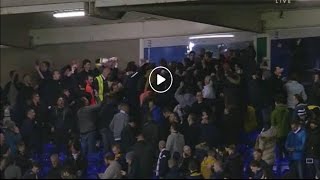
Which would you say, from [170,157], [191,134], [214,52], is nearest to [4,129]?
[170,157]

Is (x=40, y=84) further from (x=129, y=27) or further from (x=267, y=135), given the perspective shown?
(x=129, y=27)

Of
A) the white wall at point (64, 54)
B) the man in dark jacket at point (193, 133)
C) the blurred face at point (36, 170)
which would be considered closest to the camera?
the white wall at point (64, 54)

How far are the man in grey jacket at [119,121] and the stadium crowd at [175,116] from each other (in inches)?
0.7

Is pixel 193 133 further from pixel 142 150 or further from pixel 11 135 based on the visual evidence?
pixel 11 135

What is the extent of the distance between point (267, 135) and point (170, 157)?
168 centimetres

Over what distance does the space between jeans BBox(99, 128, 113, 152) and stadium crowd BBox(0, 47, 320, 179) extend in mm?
17

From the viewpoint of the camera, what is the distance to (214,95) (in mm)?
12211

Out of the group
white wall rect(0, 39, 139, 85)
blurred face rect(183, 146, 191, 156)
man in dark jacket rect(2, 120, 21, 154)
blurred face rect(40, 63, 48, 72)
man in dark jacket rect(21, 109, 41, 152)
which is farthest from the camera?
blurred face rect(183, 146, 191, 156)

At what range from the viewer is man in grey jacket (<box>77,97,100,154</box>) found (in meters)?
11.2

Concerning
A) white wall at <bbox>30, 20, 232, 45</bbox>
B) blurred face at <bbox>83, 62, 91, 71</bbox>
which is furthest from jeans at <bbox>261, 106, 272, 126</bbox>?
white wall at <bbox>30, 20, 232, 45</bbox>

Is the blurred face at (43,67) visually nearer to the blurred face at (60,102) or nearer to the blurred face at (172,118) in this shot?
the blurred face at (60,102)

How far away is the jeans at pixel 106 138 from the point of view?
1144 centimetres

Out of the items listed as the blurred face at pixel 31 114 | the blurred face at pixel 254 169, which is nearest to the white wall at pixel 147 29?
the blurred face at pixel 31 114

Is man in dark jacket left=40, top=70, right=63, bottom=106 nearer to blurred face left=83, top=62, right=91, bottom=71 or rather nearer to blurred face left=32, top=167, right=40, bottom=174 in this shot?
blurred face left=32, top=167, right=40, bottom=174
